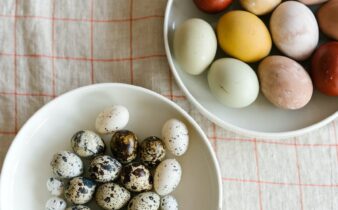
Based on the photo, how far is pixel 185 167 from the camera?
0.83m

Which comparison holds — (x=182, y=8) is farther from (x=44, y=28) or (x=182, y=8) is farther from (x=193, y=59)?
(x=44, y=28)

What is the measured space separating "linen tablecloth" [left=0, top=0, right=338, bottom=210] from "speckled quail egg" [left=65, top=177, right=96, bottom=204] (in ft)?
0.52

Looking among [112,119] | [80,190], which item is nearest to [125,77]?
[112,119]

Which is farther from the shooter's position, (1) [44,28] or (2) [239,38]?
(1) [44,28]

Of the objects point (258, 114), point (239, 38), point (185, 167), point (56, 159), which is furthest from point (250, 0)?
point (56, 159)

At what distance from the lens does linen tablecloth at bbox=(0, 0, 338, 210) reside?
858 millimetres

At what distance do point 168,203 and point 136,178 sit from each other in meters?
0.07

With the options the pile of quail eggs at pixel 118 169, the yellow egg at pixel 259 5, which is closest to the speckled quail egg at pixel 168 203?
the pile of quail eggs at pixel 118 169

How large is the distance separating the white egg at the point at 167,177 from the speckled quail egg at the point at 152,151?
1 cm

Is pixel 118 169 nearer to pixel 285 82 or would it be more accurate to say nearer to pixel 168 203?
pixel 168 203

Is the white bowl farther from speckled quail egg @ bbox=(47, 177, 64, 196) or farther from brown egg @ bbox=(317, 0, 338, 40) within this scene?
speckled quail egg @ bbox=(47, 177, 64, 196)

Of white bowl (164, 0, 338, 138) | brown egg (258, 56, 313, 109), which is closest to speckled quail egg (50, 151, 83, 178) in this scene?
white bowl (164, 0, 338, 138)

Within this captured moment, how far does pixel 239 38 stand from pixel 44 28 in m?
0.37

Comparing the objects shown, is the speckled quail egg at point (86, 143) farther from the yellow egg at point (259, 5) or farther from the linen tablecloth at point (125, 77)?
the yellow egg at point (259, 5)
